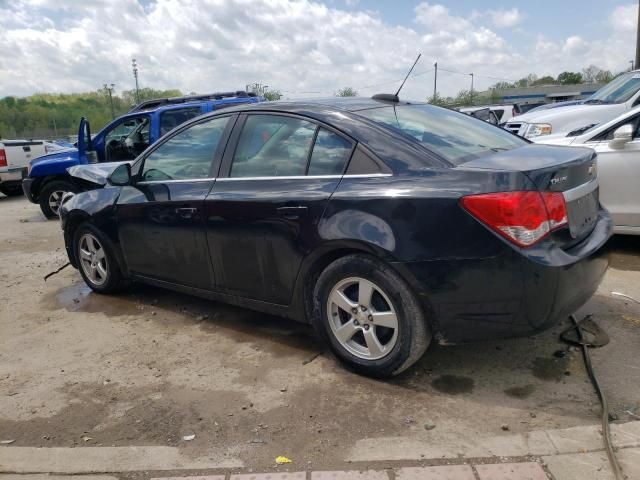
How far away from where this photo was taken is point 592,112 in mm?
8703

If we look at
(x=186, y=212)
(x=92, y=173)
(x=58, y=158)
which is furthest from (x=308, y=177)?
(x=58, y=158)

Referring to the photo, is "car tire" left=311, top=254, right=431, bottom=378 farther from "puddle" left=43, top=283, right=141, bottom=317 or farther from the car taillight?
"puddle" left=43, top=283, right=141, bottom=317

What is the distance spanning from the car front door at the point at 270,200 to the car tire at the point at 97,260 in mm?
1502

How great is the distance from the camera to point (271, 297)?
371 centimetres

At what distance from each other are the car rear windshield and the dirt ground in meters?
1.32

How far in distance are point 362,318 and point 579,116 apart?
720cm

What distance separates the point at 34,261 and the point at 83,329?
3032 millimetres

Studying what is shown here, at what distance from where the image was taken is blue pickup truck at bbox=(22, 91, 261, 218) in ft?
27.3

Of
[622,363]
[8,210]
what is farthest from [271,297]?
[8,210]

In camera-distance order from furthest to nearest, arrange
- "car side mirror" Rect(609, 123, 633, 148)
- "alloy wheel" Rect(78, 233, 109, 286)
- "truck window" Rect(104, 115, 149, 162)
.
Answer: "truck window" Rect(104, 115, 149, 162)
"car side mirror" Rect(609, 123, 633, 148)
"alloy wheel" Rect(78, 233, 109, 286)

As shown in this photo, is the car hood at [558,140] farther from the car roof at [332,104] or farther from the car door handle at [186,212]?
the car door handle at [186,212]

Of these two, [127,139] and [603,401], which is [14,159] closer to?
[127,139]

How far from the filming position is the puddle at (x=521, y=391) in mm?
3070

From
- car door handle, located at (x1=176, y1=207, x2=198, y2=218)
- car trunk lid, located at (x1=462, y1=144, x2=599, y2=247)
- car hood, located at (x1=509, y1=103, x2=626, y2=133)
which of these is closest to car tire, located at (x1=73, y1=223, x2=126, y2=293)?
car door handle, located at (x1=176, y1=207, x2=198, y2=218)
